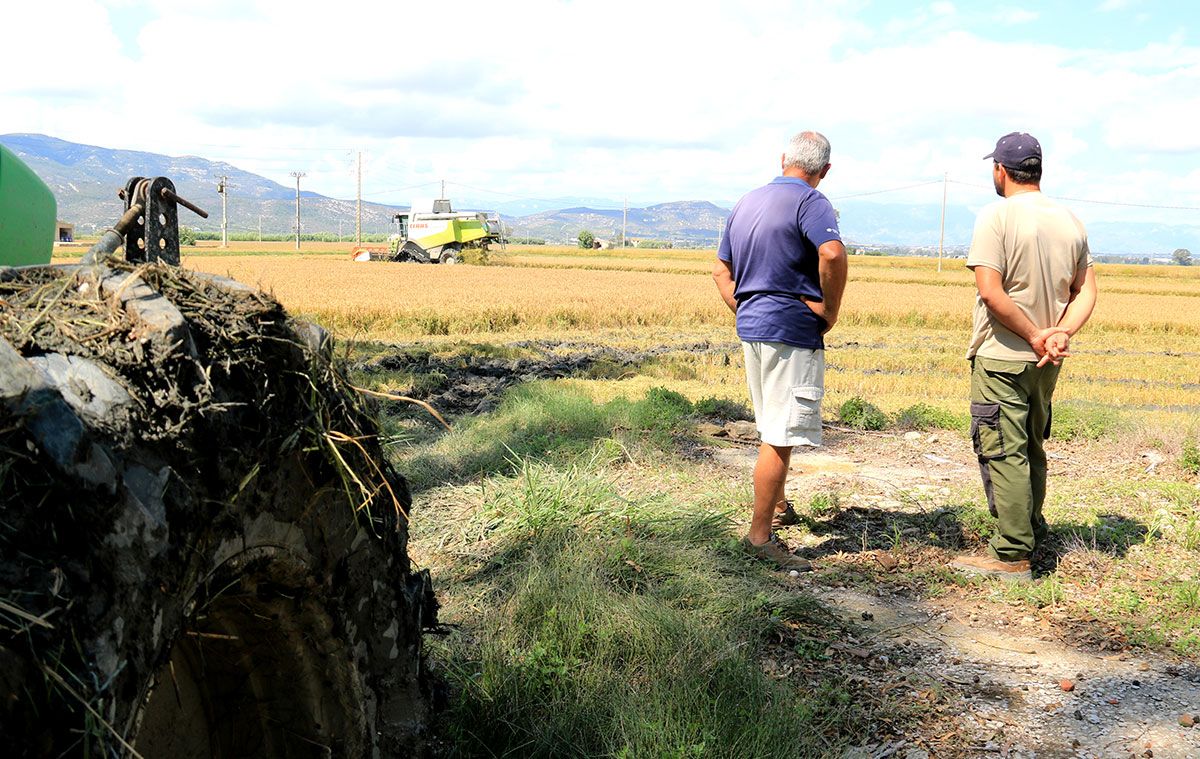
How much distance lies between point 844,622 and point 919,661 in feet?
1.33

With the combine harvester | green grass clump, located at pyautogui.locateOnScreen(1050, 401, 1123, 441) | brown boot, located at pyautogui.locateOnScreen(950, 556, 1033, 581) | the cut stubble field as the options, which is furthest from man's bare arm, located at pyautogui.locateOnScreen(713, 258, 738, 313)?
the combine harvester

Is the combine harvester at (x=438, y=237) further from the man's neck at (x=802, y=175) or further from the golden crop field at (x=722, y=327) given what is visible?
the man's neck at (x=802, y=175)

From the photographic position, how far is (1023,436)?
4844 millimetres

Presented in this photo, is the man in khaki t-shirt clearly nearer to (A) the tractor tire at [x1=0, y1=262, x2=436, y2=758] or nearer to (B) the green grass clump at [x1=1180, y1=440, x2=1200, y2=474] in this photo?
(B) the green grass clump at [x1=1180, y1=440, x2=1200, y2=474]

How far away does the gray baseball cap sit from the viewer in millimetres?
4785

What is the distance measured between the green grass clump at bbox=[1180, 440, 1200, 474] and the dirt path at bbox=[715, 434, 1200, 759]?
2779 millimetres

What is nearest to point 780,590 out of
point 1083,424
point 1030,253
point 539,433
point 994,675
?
point 994,675

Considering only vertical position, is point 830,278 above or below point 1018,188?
below

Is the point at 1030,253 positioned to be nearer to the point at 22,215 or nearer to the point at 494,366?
the point at 22,215

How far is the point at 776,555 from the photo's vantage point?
16.3 feet

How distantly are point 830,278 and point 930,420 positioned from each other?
458 cm

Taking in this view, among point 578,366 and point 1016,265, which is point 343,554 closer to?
point 1016,265

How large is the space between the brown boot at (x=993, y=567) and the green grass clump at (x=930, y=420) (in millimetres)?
3806

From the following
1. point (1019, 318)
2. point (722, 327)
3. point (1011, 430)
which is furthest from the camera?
point (722, 327)
